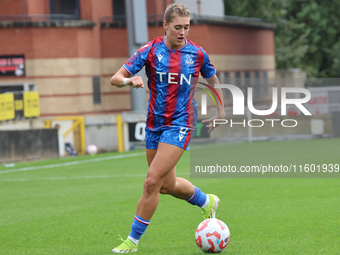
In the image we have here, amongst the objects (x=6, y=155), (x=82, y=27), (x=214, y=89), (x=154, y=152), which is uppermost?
A: (x=82, y=27)

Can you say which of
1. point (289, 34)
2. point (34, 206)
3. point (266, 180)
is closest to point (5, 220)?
point (34, 206)

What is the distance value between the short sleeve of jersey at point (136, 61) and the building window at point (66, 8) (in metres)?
21.5

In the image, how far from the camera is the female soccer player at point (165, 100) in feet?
17.7

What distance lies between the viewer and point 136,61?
548 centimetres

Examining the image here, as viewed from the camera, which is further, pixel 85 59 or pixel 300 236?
pixel 85 59

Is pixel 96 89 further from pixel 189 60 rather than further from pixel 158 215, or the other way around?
pixel 189 60

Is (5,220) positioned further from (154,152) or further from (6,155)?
(6,155)

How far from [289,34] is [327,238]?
3343 cm

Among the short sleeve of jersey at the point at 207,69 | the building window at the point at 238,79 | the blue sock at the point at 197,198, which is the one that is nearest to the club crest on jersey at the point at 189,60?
the short sleeve of jersey at the point at 207,69

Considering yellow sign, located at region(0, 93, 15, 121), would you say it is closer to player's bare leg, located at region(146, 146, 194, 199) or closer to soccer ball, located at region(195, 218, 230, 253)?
player's bare leg, located at region(146, 146, 194, 199)

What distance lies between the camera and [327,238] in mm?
5684

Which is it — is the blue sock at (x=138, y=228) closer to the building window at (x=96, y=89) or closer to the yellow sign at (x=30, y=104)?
the yellow sign at (x=30, y=104)

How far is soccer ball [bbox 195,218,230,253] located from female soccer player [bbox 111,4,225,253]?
528 millimetres

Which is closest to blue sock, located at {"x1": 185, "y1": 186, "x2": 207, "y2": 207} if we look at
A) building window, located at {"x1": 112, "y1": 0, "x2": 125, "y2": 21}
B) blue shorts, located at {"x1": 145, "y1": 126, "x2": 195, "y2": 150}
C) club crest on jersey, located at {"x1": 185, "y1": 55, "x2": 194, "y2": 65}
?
blue shorts, located at {"x1": 145, "y1": 126, "x2": 195, "y2": 150}
